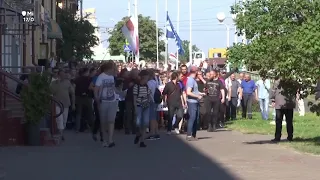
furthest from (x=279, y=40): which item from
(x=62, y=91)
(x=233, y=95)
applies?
(x=233, y=95)

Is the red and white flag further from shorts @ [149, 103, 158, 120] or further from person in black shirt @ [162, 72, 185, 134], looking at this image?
shorts @ [149, 103, 158, 120]

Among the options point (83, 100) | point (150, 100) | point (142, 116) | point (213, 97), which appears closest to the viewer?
point (142, 116)

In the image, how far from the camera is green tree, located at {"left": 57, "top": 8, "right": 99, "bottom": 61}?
49.1m

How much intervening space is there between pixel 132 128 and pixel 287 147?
627 centimetres

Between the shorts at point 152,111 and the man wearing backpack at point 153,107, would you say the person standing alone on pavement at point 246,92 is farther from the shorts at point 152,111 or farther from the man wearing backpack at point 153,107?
the shorts at point 152,111

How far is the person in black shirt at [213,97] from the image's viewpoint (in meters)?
23.1

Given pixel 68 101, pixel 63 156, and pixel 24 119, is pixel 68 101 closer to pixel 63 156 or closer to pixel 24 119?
pixel 24 119

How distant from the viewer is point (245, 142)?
18953 mm

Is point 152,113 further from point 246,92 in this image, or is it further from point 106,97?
point 246,92

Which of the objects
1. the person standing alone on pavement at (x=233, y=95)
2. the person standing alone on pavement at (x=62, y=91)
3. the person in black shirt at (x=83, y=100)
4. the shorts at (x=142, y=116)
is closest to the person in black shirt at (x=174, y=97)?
the person in black shirt at (x=83, y=100)

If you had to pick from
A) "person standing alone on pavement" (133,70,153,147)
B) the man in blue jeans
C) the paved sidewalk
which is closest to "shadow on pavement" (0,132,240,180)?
the paved sidewalk

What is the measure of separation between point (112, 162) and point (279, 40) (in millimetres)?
4016

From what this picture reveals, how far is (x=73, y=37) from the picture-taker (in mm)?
49094

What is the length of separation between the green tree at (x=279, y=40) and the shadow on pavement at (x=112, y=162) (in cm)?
223
